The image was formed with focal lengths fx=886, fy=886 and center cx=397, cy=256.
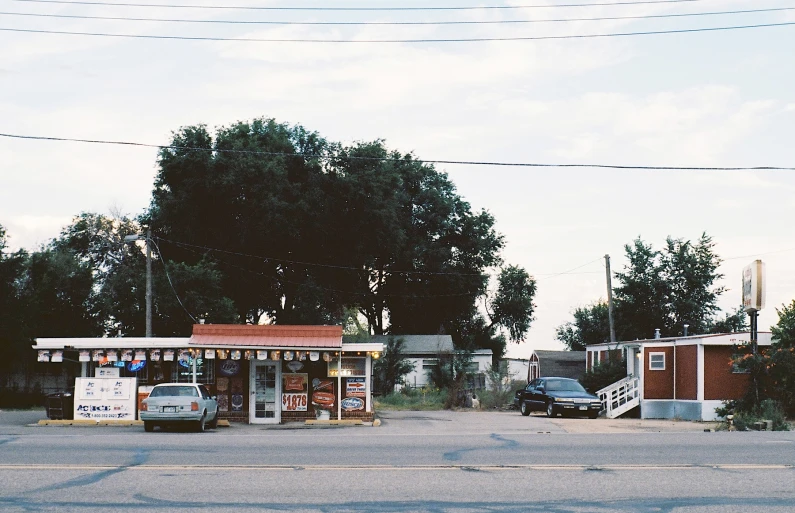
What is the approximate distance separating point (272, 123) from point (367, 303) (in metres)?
20.0

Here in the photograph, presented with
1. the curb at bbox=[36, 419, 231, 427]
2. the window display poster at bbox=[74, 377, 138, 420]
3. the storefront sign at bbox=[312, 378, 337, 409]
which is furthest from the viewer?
the storefront sign at bbox=[312, 378, 337, 409]

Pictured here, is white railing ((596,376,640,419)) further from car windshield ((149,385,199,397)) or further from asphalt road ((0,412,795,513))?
car windshield ((149,385,199,397))

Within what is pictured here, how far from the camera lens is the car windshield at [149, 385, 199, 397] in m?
25.6

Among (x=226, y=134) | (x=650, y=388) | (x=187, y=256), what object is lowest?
(x=650, y=388)

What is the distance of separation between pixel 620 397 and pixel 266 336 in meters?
16.5

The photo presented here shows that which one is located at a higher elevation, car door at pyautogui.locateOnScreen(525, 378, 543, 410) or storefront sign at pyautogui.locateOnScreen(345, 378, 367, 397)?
storefront sign at pyautogui.locateOnScreen(345, 378, 367, 397)

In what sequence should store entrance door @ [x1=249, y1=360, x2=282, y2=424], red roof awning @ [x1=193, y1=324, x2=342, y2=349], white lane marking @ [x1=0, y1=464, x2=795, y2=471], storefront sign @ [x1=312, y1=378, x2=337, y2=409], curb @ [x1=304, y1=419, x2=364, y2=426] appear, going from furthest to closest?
storefront sign @ [x1=312, y1=378, x2=337, y2=409], store entrance door @ [x1=249, y1=360, x2=282, y2=424], red roof awning @ [x1=193, y1=324, x2=342, y2=349], curb @ [x1=304, y1=419, x2=364, y2=426], white lane marking @ [x1=0, y1=464, x2=795, y2=471]

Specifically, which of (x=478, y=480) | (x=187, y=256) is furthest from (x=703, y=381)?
(x=187, y=256)

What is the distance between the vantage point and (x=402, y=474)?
13.1m

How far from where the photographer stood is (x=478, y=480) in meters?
12.6

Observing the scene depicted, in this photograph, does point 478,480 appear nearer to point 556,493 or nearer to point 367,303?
point 556,493

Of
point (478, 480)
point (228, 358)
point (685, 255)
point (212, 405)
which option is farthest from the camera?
point (685, 255)

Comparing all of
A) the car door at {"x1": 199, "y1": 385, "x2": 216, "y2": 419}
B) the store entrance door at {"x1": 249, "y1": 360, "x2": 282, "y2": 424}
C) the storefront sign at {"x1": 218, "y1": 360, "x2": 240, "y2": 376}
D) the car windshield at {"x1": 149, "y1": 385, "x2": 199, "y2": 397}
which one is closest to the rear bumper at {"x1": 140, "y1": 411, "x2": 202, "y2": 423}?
the car windshield at {"x1": 149, "y1": 385, "x2": 199, "y2": 397}

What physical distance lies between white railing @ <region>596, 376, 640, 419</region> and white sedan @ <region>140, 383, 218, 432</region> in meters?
19.2
